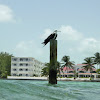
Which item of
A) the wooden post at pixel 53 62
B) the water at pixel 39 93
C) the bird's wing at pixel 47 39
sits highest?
the bird's wing at pixel 47 39

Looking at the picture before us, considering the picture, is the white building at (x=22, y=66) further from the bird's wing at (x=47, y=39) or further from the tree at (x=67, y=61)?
the bird's wing at (x=47, y=39)

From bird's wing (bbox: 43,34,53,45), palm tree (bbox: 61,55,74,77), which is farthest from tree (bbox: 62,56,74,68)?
bird's wing (bbox: 43,34,53,45)

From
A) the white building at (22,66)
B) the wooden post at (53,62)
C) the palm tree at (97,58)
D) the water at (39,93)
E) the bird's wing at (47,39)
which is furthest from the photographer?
the white building at (22,66)

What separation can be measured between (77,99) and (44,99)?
50.5 inches

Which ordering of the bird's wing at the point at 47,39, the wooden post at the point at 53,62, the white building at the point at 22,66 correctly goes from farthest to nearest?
the white building at the point at 22,66
the bird's wing at the point at 47,39
the wooden post at the point at 53,62

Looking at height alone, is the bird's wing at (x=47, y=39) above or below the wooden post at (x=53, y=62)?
above

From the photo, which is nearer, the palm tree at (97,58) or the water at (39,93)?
the water at (39,93)

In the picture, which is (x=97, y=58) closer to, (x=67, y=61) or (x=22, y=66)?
(x=67, y=61)

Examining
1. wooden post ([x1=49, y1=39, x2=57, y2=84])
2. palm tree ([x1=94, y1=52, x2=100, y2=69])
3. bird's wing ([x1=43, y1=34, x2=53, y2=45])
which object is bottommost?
wooden post ([x1=49, y1=39, x2=57, y2=84])

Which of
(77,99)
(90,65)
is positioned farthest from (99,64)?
(77,99)

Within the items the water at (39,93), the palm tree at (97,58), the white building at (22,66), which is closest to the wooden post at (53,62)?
the water at (39,93)

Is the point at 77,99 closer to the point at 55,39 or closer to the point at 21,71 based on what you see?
the point at 55,39

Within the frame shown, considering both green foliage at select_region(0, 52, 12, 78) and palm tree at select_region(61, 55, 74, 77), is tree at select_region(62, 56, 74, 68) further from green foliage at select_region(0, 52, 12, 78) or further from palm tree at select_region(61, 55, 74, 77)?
green foliage at select_region(0, 52, 12, 78)

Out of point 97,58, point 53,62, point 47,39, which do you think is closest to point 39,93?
point 53,62
